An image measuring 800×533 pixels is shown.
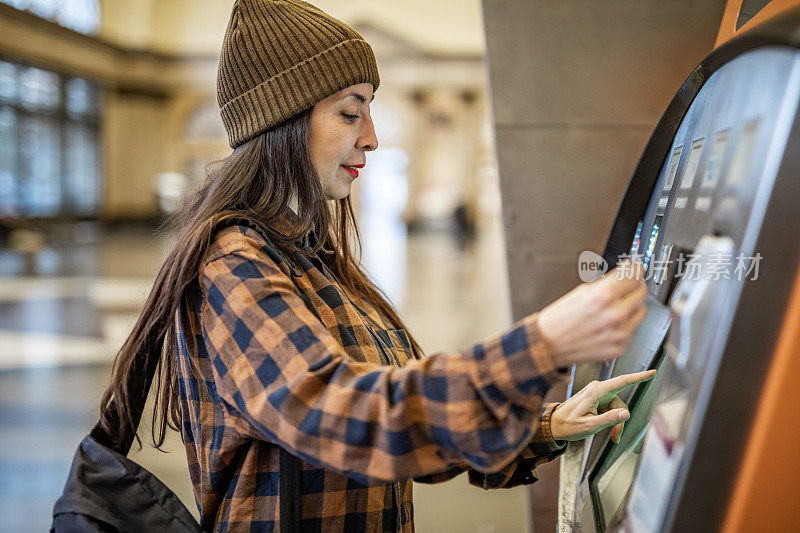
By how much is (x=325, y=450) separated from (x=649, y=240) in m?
0.78

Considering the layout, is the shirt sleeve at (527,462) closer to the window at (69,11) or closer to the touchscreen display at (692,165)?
the touchscreen display at (692,165)

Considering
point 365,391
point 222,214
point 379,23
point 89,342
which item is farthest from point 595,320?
point 379,23

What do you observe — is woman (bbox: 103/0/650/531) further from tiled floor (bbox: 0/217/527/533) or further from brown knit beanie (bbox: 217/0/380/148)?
tiled floor (bbox: 0/217/527/533)

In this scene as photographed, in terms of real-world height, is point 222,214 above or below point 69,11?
below

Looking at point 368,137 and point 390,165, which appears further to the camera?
→ point 390,165

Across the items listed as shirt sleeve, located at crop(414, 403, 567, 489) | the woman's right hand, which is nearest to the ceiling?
shirt sleeve, located at crop(414, 403, 567, 489)

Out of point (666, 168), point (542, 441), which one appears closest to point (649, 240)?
point (666, 168)

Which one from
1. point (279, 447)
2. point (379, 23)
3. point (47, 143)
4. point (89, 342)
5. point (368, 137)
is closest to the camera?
point (279, 447)

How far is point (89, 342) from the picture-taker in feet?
22.5

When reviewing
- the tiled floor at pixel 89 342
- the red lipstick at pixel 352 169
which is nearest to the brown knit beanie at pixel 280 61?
the red lipstick at pixel 352 169

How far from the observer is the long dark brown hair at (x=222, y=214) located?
1109 millimetres

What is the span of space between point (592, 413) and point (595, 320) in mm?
577

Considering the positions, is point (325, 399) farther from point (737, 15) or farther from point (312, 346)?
point (737, 15)

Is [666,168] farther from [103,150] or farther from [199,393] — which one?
[103,150]
